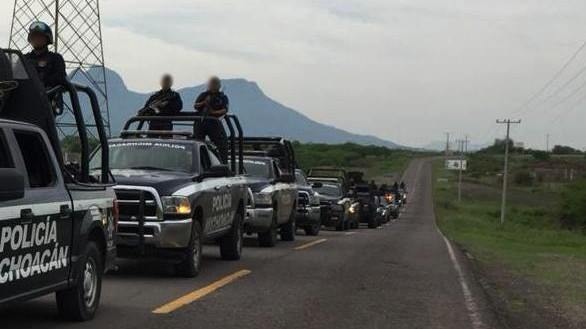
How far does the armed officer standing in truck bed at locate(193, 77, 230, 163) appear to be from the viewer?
48.4ft

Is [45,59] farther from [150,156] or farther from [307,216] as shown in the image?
[307,216]

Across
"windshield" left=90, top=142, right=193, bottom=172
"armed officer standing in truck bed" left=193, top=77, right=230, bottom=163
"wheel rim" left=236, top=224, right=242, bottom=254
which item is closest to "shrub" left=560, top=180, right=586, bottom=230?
"armed officer standing in truck bed" left=193, top=77, right=230, bottom=163

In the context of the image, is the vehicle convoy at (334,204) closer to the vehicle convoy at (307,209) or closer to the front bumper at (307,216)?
the vehicle convoy at (307,209)

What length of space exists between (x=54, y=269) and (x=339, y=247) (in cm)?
1178

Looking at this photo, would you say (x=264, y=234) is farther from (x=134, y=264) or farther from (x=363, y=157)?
(x=363, y=157)

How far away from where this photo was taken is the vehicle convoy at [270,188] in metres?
17.5

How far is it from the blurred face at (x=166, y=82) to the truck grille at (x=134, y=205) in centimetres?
413

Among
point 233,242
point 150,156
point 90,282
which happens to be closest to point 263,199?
point 233,242

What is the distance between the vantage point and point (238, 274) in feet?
41.0

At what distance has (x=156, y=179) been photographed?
1155 cm

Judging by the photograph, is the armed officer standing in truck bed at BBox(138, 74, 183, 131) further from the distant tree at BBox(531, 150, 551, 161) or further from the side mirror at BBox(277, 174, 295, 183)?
the distant tree at BBox(531, 150, 551, 161)

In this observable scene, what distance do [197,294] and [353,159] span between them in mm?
157400

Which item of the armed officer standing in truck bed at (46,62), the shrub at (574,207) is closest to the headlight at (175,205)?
the armed officer standing in truck bed at (46,62)

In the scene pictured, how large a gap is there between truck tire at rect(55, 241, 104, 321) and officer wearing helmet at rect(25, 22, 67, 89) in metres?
1.81
